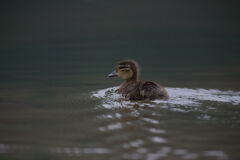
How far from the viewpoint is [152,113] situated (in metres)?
7.42

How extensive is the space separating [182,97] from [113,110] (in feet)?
4.20

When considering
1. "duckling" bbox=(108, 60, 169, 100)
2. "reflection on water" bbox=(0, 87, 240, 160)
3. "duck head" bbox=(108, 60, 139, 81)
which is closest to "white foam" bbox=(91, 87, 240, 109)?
"reflection on water" bbox=(0, 87, 240, 160)

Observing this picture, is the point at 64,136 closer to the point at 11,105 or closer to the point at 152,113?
the point at 152,113

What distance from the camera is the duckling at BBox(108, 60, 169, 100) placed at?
833cm

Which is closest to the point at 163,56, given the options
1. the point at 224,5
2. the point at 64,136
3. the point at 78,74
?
the point at 78,74

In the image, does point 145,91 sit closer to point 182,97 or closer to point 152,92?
point 152,92

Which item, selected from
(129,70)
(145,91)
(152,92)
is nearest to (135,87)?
(145,91)

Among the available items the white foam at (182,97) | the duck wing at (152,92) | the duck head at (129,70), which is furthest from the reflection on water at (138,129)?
the duck head at (129,70)

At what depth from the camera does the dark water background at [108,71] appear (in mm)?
6055

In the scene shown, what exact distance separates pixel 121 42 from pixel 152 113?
8.81 m

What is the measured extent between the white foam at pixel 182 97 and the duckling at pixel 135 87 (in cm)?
11

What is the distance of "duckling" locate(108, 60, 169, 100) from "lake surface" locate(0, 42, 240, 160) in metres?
0.20

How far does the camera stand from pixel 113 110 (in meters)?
7.82

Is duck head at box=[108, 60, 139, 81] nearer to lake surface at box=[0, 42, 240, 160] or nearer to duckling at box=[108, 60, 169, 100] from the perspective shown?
duckling at box=[108, 60, 169, 100]
